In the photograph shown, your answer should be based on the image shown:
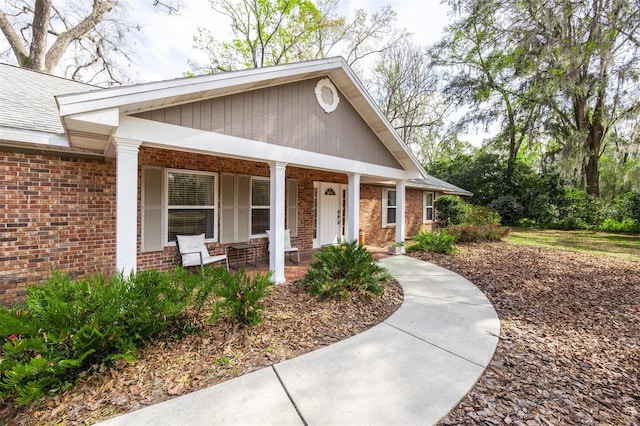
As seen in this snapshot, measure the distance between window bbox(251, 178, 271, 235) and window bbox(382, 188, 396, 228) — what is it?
5.56 metres

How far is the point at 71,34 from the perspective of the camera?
12.9 metres

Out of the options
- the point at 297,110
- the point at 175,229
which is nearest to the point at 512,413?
the point at 297,110

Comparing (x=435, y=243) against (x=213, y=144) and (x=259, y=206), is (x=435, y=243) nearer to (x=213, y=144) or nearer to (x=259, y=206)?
(x=259, y=206)

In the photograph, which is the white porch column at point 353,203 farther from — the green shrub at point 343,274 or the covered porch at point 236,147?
the green shrub at point 343,274

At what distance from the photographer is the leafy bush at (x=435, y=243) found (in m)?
8.75

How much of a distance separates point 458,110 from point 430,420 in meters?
22.7

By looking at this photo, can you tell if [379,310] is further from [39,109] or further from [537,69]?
[537,69]

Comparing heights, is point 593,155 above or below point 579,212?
above

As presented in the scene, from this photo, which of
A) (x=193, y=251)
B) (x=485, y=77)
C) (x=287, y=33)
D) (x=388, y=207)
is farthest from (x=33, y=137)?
(x=485, y=77)

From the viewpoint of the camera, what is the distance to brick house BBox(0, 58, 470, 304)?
154 inches

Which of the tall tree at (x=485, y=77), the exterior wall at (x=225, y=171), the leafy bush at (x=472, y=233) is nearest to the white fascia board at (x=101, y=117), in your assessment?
the exterior wall at (x=225, y=171)

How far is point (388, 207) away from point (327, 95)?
20.9ft

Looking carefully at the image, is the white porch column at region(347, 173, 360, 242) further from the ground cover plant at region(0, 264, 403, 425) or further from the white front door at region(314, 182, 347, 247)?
the ground cover plant at region(0, 264, 403, 425)

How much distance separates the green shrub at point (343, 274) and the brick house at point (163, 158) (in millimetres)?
967
